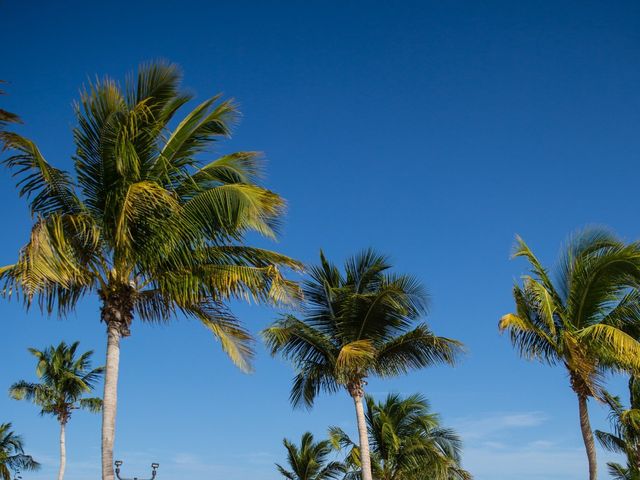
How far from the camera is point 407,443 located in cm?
2559

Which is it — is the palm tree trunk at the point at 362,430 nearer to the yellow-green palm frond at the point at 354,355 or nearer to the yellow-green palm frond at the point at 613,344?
the yellow-green palm frond at the point at 354,355

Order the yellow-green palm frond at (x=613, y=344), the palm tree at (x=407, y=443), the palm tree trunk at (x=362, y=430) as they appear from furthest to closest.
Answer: the palm tree at (x=407, y=443) < the palm tree trunk at (x=362, y=430) < the yellow-green palm frond at (x=613, y=344)

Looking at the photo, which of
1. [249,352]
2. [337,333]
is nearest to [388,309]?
[337,333]

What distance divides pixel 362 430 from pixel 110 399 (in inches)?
360

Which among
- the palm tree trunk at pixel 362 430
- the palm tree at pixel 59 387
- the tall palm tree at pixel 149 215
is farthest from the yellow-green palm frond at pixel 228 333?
the palm tree at pixel 59 387

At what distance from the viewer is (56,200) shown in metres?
12.5

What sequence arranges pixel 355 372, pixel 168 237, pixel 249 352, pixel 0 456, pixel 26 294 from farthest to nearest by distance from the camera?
pixel 0 456 < pixel 355 372 < pixel 249 352 < pixel 168 237 < pixel 26 294

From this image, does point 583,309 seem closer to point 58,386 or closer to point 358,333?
point 358,333

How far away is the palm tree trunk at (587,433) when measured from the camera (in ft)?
51.7

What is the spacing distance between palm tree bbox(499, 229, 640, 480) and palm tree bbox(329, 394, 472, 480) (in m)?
9.09

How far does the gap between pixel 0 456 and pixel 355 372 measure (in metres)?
28.9

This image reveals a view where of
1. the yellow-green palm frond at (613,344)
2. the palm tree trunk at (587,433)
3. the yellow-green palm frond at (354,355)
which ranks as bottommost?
the palm tree trunk at (587,433)

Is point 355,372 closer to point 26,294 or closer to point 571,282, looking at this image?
point 571,282

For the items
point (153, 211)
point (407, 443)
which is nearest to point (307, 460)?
point (407, 443)
